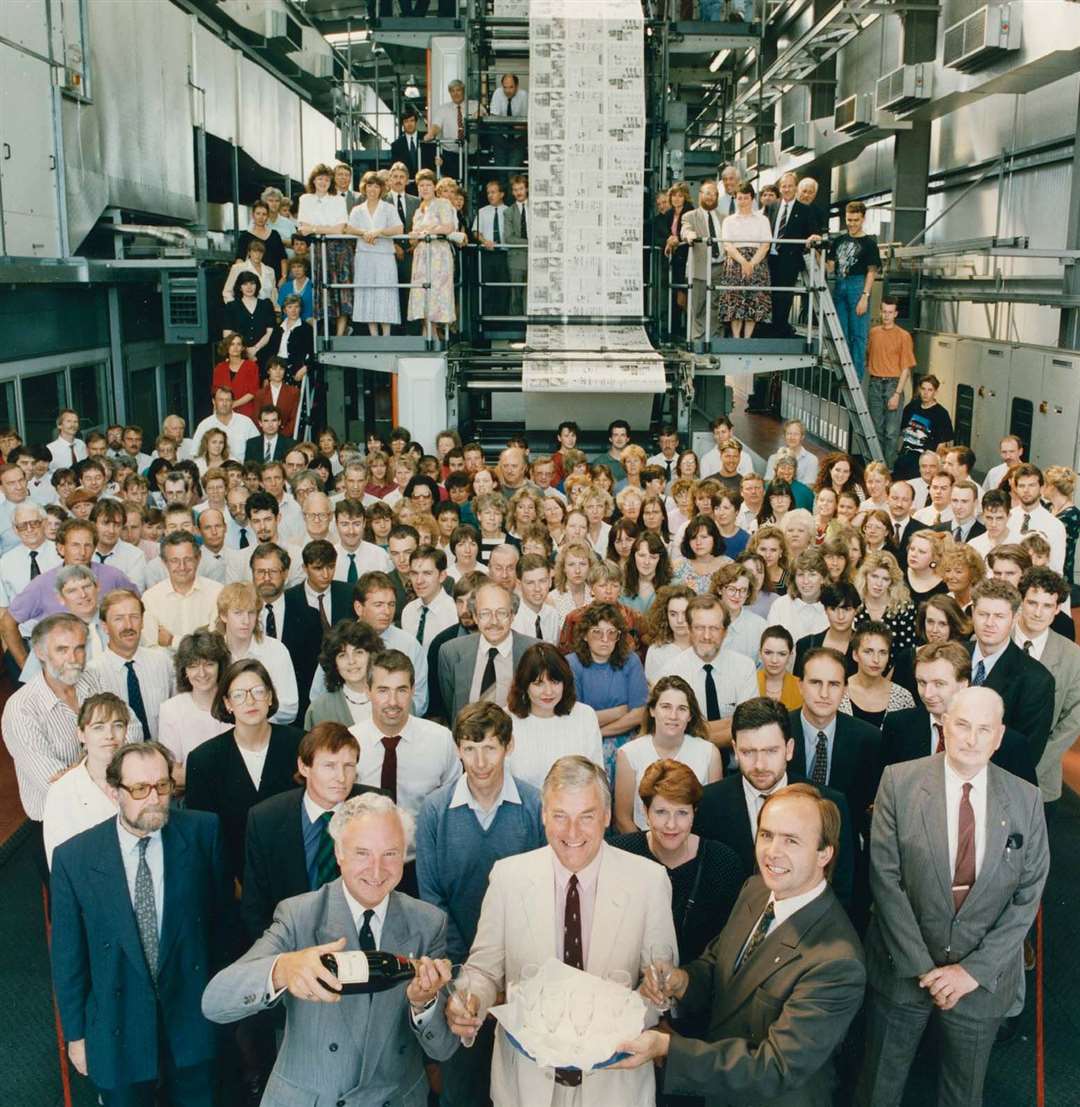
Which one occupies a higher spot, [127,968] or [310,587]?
[310,587]

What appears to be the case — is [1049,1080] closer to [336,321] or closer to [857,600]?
[857,600]

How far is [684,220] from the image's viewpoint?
11883 mm

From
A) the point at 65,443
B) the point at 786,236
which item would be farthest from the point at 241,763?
the point at 786,236

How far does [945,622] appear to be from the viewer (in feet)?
17.9

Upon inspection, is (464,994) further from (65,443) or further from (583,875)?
(65,443)

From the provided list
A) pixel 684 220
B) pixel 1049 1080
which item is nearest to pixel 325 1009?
pixel 1049 1080

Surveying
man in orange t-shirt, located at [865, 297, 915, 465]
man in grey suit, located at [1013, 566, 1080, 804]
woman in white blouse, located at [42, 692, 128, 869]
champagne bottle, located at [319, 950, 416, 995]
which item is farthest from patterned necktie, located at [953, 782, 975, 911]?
man in orange t-shirt, located at [865, 297, 915, 465]

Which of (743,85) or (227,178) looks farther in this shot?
(743,85)

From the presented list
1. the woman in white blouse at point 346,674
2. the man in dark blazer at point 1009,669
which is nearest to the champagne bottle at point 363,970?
the woman in white blouse at point 346,674

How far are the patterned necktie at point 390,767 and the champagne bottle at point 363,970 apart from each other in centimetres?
160

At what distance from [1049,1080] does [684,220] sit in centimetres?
916

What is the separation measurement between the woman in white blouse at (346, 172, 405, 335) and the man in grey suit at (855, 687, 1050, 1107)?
28.5 feet

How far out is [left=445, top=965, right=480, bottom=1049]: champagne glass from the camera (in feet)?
10.0

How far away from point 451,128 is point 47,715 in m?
11.4
